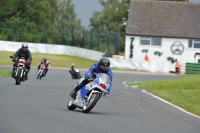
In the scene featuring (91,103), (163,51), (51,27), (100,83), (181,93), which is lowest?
(181,93)

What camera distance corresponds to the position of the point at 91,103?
50.9 ft

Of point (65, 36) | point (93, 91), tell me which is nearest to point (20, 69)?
point (93, 91)

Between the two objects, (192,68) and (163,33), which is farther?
(163,33)

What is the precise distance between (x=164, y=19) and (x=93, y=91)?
57363 millimetres

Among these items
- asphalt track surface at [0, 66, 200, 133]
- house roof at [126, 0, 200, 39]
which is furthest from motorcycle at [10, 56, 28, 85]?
house roof at [126, 0, 200, 39]

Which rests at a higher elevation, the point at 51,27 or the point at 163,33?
the point at 51,27

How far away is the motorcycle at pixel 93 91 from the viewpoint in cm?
1548

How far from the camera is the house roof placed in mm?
71062

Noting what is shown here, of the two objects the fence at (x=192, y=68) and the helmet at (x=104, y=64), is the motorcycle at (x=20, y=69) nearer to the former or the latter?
the helmet at (x=104, y=64)

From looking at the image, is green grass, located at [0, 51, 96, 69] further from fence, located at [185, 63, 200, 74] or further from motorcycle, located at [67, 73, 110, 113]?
motorcycle, located at [67, 73, 110, 113]

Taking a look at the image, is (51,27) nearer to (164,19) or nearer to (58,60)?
(58,60)

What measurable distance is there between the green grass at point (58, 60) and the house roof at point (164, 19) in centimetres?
738

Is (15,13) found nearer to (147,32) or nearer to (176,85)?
(147,32)

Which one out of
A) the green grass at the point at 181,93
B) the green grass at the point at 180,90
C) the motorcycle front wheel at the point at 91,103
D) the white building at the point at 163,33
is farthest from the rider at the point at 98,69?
the white building at the point at 163,33
